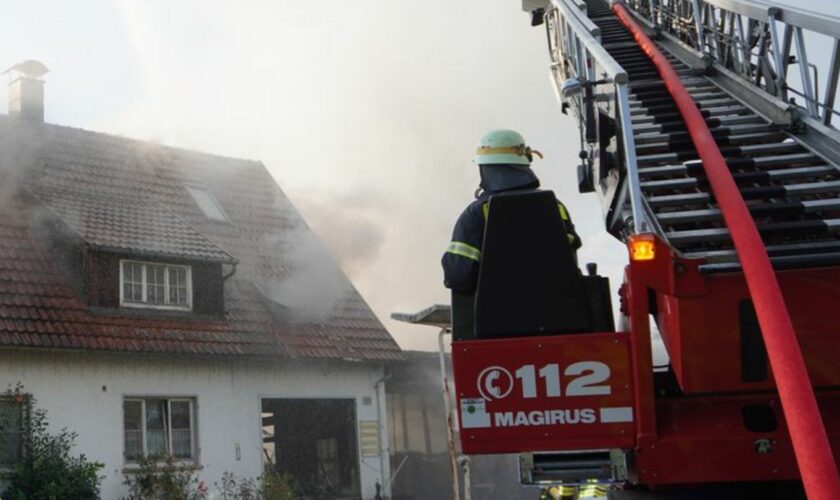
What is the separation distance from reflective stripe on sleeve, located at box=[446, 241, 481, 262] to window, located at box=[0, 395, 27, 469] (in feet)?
32.8

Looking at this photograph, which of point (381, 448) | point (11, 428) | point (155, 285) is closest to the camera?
point (11, 428)

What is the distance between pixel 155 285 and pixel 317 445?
3929 millimetres

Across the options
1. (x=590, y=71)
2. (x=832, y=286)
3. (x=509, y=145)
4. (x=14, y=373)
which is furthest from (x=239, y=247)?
(x=832, y=286)

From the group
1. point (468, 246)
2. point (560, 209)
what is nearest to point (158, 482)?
point (468, 246)

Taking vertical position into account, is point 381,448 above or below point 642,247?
below

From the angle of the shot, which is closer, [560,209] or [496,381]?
[496,381]

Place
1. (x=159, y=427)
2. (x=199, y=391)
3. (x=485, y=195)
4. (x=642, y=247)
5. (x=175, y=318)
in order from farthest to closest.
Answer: (x=175, y=318) < (x=199, y=391) < (x=159, y=427) < (x=485, y=195) < (x=642, y=247)

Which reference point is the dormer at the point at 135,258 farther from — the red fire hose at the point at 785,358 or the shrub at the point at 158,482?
the red fire hose at the point at 785,358

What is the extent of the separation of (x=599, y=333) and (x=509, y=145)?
39.6 inches

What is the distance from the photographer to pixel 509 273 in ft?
14.1

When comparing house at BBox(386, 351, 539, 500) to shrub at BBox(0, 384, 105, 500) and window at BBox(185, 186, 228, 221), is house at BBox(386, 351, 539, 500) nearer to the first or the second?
window at BBox(185, 186, 228, 221)

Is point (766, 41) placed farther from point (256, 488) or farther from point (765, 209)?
point (256, 488)

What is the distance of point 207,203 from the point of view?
1891 centimetres

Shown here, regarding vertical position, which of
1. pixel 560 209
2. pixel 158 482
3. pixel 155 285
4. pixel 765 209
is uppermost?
pixel 155 285
